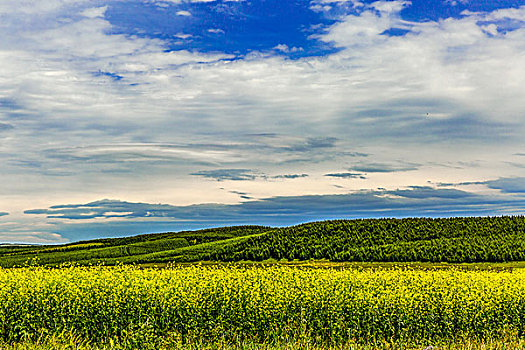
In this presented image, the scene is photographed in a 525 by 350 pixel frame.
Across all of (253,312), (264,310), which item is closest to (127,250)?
(253,312)

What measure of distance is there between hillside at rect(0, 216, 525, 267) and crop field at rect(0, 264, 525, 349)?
64.7 ft

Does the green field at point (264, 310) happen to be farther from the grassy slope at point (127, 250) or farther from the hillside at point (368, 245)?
the grassy slope at point (127, 250)

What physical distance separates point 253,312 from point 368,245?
2919 cm

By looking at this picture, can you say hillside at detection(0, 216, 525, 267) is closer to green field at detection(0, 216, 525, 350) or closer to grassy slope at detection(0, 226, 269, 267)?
grassy slope at detection(0, 226, 269, 267)

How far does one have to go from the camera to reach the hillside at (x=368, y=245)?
35.6 metres

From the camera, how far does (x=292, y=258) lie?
124 feet

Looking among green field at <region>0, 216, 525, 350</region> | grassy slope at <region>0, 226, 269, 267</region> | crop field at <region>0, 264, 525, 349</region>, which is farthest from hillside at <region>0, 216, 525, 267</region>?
crop field at <region>0, 264, 525, 349</region>

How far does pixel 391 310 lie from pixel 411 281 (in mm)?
3782

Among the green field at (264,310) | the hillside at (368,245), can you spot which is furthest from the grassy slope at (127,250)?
the green field at (264,310)

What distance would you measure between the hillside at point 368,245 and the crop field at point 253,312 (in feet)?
64.7

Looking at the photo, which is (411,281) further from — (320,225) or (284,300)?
(320,225)

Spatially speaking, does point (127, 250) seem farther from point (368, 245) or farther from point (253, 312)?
point (253, 312)

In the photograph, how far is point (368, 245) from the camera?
40.5m

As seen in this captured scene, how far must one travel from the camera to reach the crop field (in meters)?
12.4
